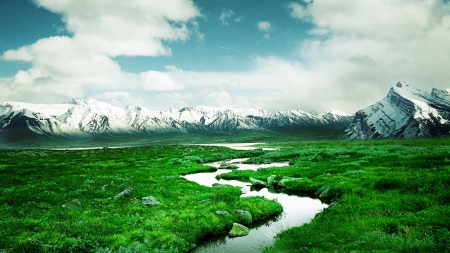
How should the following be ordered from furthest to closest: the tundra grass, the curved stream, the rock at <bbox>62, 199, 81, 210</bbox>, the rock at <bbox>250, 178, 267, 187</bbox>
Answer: the rock at <bbox>250, 178, 267, 187</bbox>
the rock at <bbox>62, 199, 81, 210</bbox>
the curved stream
the tundra grass

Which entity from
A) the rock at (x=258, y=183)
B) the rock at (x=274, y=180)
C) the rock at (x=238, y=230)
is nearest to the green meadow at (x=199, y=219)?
the rock at (x=238, y=230)

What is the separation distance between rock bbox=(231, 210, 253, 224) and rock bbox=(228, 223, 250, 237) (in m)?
1.65

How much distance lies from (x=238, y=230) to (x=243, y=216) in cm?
247

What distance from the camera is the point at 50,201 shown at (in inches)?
912

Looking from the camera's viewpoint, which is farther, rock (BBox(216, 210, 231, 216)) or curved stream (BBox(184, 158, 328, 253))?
rock (BBox(216, 210, 231, 216))

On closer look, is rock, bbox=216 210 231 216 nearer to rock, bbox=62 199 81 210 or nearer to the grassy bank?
the grassy bank

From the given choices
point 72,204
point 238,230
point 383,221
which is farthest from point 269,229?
point 72,204

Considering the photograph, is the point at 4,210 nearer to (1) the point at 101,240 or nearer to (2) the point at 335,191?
(1) the point at 101,240

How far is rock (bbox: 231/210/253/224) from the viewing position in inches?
846

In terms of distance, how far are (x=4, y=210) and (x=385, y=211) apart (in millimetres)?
27149

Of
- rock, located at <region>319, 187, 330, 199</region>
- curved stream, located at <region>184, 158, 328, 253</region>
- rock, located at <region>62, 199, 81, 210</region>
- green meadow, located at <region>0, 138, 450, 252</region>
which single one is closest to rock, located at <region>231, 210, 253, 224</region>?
green meadow, located at <region>0, 138, 450, 252</region>

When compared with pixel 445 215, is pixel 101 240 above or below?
below

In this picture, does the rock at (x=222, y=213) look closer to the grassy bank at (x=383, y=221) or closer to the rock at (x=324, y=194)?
the grassy bank at (x=383, y=221)

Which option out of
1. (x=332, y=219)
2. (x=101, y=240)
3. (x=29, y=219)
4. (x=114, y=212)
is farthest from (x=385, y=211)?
(x=29, y=219)
